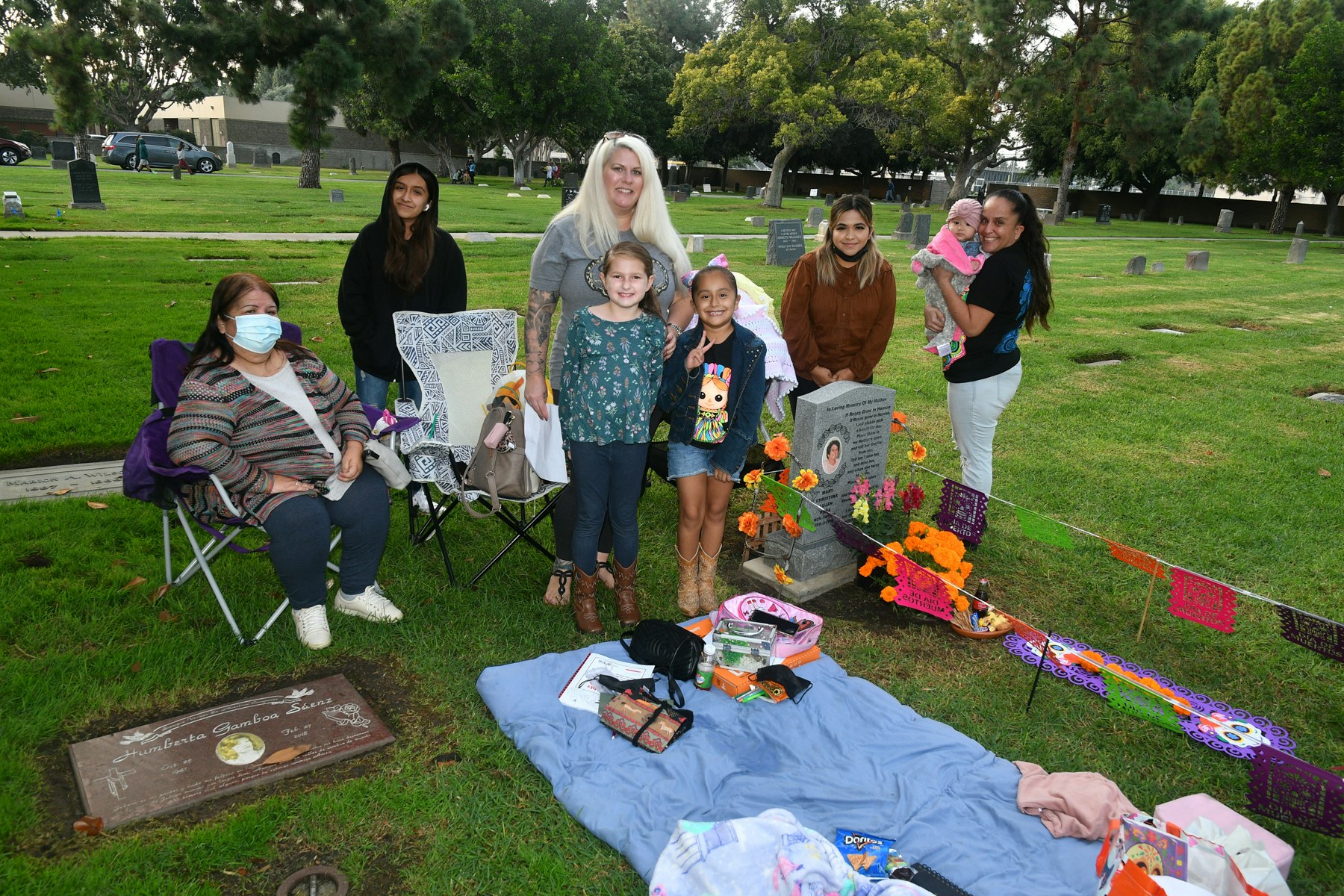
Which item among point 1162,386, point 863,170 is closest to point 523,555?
point 1162,386

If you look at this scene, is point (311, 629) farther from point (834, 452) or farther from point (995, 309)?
point (995, 309)

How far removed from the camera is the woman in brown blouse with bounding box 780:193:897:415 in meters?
4.62

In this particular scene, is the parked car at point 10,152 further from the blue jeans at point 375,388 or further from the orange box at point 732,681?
the orange box at point 732,681

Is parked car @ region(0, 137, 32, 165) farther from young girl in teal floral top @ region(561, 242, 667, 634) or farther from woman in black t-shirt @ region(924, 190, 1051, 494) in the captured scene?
woman in black t-shirt @ region(924, 190, 1051, 494)

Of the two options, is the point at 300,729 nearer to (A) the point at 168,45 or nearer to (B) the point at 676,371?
(B) the point at 676,371

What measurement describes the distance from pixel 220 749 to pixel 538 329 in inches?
85.0

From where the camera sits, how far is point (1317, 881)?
9.33 ft

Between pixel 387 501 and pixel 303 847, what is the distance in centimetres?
168

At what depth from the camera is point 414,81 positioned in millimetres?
19734

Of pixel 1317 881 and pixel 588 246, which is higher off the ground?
pixel 588 246

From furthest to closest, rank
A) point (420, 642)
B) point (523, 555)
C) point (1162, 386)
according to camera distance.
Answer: point (1162, 386), point (523, 555), point (420, 642)

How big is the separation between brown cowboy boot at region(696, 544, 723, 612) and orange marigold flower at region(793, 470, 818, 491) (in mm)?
561

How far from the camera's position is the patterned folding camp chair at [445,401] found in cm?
434

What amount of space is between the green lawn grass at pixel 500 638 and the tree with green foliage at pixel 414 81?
12.6 meters
